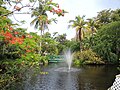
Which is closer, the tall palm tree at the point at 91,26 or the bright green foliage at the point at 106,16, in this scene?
the tall palm tree at the point at 91,26

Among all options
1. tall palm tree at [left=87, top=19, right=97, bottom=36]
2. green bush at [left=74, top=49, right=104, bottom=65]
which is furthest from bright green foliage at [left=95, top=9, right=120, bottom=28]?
green bush at [left=74, top=49, right=104, bottom=65]

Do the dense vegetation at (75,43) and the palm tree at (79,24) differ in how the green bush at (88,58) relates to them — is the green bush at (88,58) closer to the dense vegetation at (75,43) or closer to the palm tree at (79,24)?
the dense vegetation at (75,43)

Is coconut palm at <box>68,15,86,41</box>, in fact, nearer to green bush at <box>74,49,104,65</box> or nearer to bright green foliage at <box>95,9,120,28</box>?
green bush at <box>74,49,104,65</box>

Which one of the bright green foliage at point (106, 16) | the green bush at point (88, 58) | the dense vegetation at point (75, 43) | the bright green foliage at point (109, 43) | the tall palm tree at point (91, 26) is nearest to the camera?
the dense vegetation at point (75, 43)

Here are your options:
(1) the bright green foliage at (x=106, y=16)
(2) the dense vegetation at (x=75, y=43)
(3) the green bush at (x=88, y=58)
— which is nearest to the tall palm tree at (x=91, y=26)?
(2) the dense vegetation at (x=75, y=43)

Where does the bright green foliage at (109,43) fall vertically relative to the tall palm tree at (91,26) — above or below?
below

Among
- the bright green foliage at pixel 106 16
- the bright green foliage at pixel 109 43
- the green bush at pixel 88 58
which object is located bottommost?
the green bush at pixel 88 58

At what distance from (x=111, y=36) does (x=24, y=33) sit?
37634 millimetres

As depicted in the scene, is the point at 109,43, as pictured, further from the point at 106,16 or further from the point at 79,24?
the point at 106,16

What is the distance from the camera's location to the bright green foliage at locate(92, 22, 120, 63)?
4341 centimetres

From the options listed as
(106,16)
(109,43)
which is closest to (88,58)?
(109,43)

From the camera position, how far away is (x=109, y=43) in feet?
142

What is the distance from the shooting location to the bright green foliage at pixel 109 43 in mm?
43406

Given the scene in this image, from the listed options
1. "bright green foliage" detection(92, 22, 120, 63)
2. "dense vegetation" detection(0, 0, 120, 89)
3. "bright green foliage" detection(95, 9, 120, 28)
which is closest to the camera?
"dense vegetation" detection(0, 0, 120, 89)
